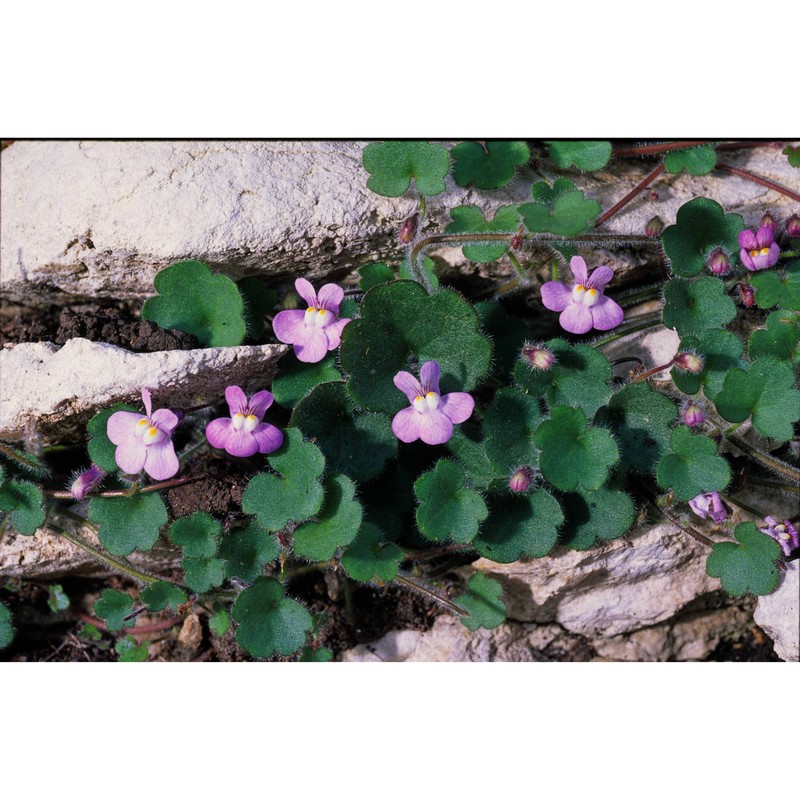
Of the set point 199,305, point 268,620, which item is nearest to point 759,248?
point 199,305

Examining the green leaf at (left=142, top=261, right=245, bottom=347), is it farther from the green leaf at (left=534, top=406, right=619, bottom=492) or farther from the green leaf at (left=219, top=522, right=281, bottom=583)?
the green leaf at (left=534, top=406, right=619, bottom=492)

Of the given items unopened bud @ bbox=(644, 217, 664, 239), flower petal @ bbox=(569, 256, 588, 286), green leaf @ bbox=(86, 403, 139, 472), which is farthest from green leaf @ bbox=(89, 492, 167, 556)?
unopened bud @ bbox=(644, 217, 664, 239)

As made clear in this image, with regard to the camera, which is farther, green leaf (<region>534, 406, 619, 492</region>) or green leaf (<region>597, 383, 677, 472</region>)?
green leaf (<region>597, 383, 677, 472</region>)

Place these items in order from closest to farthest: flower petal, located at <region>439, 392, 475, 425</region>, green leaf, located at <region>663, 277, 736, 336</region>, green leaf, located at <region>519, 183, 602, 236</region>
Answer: green leaf, located at <region>519, 183, 602, 236</region>, flower petal, located at <region>439, 392, 475, 425</region>, green leaf, located at <region>663, 277, 736, 336</region>

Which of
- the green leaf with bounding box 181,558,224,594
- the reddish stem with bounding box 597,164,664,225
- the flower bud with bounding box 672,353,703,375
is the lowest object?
the green leaf with bounding box 181,558,224,594

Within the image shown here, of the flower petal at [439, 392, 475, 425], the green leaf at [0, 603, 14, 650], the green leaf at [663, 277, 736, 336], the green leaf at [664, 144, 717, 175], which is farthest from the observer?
the green leaf at [664, 144, 717, 175]

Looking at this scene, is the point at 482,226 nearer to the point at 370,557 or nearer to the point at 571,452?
the point at 571,452
